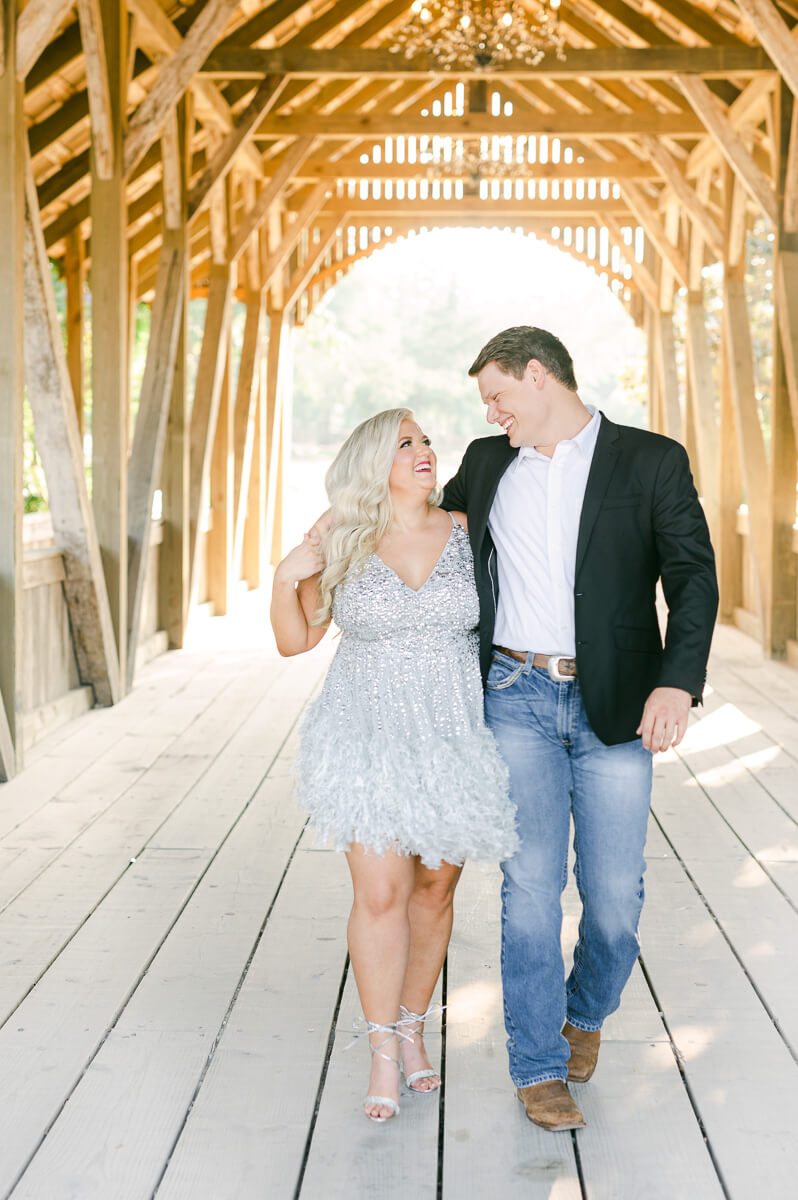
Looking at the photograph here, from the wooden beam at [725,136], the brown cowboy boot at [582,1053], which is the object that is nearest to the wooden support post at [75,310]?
the wooden beam at [725,136]

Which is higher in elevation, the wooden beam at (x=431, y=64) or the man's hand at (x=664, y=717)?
the wooden beam at (x=431, y=64)

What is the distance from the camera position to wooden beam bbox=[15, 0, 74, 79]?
4.48 metres

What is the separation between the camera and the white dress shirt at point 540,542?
7.75 feet

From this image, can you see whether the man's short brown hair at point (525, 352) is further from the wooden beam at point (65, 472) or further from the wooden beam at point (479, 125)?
the wooden beam at point (479, 125)

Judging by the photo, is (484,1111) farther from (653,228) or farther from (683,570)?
(653,228)

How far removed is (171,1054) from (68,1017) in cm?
31

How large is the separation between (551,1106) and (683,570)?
1.00 m

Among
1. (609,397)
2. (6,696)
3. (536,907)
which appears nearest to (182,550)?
(6,696)

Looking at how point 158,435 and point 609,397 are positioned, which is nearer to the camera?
point 158,435

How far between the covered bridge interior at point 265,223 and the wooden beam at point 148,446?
0.06ft

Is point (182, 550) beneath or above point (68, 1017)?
above

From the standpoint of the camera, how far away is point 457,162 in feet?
31.3

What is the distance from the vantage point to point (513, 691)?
2.38m

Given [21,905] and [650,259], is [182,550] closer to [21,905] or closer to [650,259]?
[21,905]
